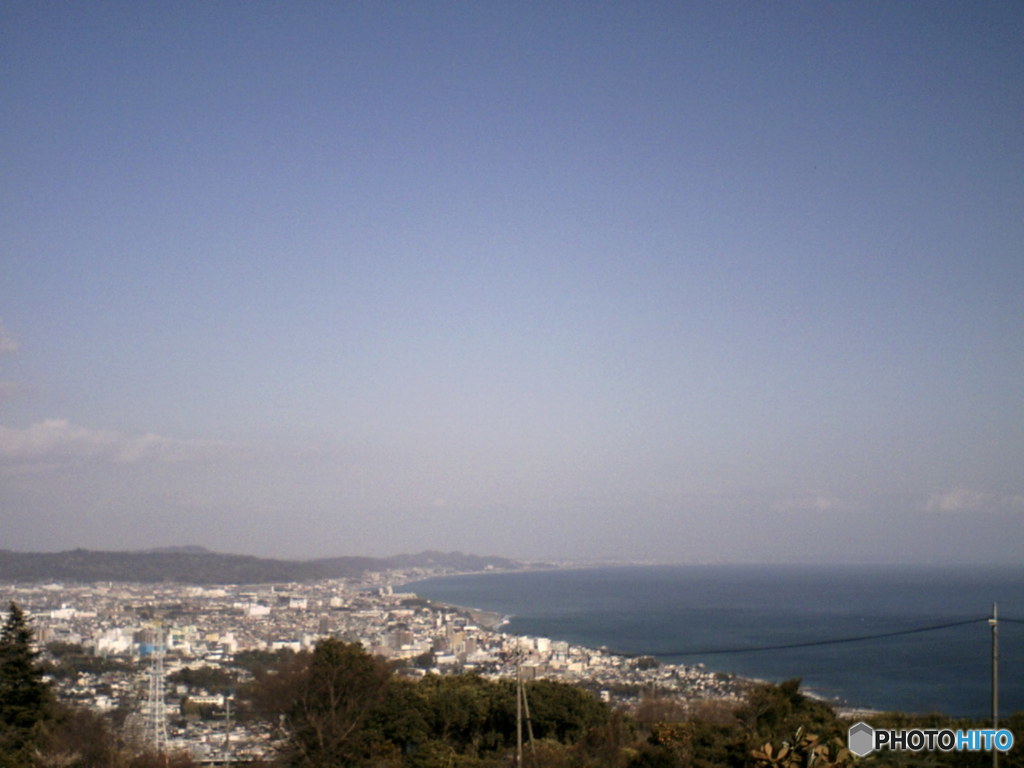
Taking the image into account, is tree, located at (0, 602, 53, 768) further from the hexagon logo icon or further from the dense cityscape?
the hexagon logo icon

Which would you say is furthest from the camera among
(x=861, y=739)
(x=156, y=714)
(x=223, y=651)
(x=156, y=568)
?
(x=156, y=568)

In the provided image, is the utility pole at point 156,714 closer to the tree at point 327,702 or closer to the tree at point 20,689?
the tree at point 20,689

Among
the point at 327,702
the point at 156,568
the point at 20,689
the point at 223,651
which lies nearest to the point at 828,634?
the point at 223,651

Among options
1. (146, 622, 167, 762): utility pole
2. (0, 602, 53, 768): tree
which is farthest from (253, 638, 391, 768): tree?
(0, 602, 53, 768): tree

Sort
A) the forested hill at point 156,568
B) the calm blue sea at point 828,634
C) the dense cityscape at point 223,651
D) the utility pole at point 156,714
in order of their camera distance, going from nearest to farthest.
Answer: the utility pole at point 156,714 → the dense cityscape at point 223,651 → the calm blue sea at point 828,634 → the forested hill at point 156,568

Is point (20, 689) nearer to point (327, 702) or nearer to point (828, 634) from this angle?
point (327, 702)

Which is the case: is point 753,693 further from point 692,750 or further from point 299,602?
point 299,602

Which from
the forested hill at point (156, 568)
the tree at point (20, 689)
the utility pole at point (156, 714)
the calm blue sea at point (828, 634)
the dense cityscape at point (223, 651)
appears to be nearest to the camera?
the tree at point (20, 689)

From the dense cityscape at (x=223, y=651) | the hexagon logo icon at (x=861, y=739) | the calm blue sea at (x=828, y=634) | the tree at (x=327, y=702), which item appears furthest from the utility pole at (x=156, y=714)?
the calm blue sea at (x=828, y=634)
